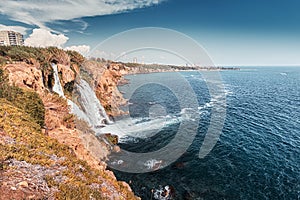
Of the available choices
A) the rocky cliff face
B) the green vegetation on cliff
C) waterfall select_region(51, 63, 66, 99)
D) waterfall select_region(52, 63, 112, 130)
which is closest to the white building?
the rocky cliff face

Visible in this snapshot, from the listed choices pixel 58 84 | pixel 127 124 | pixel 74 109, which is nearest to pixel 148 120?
pixel 127 124

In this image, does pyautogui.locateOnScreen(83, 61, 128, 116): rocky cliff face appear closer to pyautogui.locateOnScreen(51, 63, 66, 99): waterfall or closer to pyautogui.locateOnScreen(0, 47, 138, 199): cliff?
pyautogui.locateOnScreen(51, 63, 66, 99): waterfall

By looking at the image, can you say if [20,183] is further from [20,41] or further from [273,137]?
[20,41]

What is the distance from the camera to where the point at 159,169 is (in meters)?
29.7

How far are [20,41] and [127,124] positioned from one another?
181 meters

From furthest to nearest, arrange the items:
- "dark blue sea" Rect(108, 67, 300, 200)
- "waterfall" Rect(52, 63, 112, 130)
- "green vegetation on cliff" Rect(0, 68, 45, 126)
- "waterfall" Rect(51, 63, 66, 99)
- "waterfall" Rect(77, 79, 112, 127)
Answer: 1. "waterfall" Rect(77, 79, 112, 127)
2. "waterfall" Rect(52, 63, 112, 130)
3. "waterfall" Rect(51, 63, 66, 99)
4. "dark blue sea" Rect(108, 67, 300, 200)
5. "green vegetation on cliff" Rect(0, 68, 45, 126)

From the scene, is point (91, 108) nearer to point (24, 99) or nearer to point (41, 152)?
point (24, 99)

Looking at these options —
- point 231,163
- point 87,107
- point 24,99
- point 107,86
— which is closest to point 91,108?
point 87,107

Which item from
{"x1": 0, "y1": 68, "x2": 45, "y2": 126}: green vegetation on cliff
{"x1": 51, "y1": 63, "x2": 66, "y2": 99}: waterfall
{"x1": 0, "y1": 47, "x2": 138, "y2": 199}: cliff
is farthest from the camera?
{"x1": 51, "y1": 63, "x2": 66, "y2": 99}: waterfall

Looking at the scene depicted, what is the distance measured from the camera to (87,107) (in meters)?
44.2

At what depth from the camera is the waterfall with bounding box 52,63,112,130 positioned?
1568 inches

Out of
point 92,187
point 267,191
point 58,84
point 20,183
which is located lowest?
point 267,191

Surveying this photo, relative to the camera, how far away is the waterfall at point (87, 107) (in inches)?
1568

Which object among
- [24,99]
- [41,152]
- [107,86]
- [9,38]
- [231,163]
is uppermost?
[9,38]
